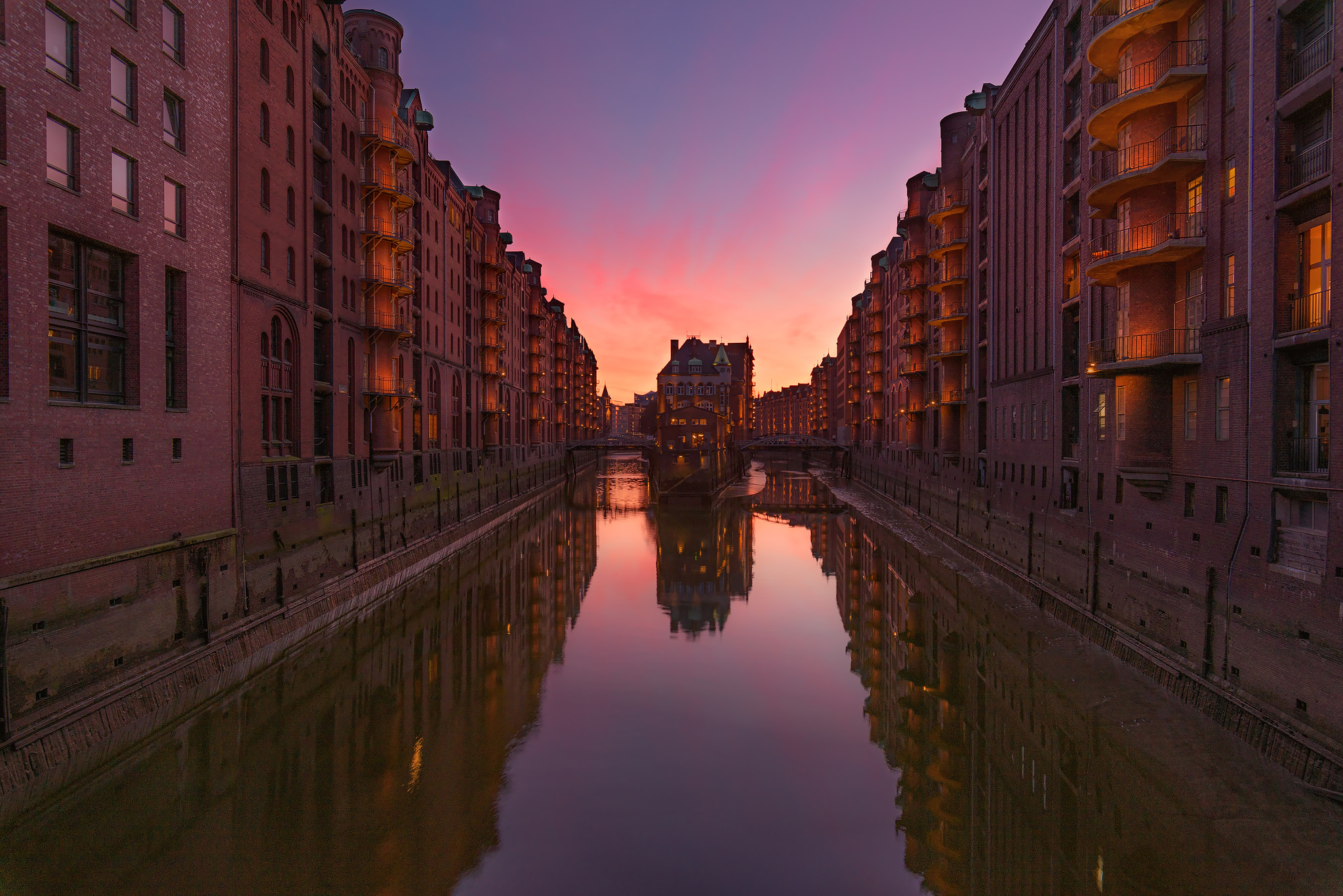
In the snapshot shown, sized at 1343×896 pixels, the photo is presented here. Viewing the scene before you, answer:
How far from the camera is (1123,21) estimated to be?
18.1 metres

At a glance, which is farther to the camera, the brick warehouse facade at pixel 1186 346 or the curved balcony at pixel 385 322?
the curved balcony at pixel 385 322

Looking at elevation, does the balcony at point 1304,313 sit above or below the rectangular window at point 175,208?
below

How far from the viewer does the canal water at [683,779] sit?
33.2 ft

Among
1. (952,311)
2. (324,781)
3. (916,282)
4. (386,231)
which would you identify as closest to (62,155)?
(324,781)

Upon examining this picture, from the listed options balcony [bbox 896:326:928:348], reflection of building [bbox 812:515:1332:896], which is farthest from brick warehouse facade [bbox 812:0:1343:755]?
balcony [bbox 896:326:928:348]

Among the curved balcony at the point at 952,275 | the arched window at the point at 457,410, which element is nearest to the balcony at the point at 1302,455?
the curved balcony at the point at 952,275

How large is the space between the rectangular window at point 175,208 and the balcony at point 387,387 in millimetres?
15092

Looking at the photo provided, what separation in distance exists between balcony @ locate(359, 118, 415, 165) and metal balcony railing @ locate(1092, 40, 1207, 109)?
2962 cm

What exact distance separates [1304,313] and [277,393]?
93.1ft

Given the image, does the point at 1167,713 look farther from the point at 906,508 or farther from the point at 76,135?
the point at 906,508

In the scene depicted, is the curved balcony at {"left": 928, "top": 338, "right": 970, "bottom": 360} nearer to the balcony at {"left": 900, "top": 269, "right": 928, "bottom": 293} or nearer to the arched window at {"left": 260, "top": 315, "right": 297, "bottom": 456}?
the balcony at {"left": 900, "top": 269, "right": 928, "bottom": 293}

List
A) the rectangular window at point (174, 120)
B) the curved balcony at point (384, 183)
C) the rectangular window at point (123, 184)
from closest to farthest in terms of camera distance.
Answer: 1. the rectangular window at point (123, 184)
2. the rectangular window at point (174, 120)
3. the curved balcony at point (384, 183)

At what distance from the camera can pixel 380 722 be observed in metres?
15.4

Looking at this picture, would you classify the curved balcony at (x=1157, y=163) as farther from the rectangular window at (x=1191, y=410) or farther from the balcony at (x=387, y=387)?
the balcony at (x=387, y=387)
